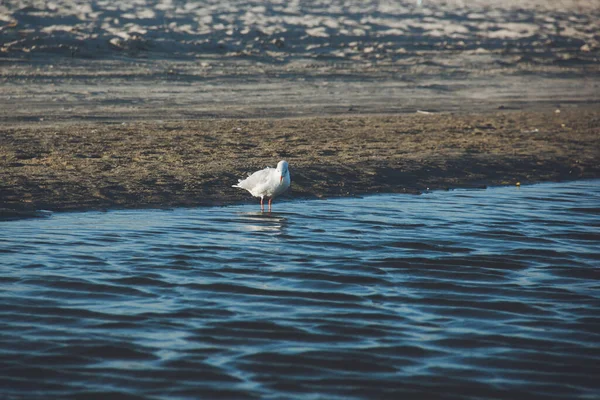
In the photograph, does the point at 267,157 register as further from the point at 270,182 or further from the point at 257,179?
the point at 270,182

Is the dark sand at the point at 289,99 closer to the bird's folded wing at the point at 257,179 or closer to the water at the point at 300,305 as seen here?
the bird's folded wing at the point at 257,179

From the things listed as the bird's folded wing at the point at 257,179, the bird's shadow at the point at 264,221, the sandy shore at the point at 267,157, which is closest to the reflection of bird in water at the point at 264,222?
the bird's shadow at the point at 264,221

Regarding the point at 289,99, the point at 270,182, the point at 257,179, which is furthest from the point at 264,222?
the point at 289,99

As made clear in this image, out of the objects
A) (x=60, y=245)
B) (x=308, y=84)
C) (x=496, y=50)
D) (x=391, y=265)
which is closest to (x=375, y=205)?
(x=391, y=265)

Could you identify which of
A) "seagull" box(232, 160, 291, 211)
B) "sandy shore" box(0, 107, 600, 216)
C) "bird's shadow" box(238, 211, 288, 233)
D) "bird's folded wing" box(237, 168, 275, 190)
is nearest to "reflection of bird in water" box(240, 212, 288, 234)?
"bird's shadow" box(238, 211, 288, 233)

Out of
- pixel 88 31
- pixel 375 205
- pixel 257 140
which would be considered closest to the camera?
pixel 375 205

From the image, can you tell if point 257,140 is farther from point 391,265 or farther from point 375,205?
point 391,265

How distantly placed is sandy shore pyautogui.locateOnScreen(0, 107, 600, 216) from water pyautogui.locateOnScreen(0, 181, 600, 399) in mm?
1102

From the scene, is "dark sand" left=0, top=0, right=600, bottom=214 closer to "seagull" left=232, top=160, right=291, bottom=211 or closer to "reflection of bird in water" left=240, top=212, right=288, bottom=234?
"seagull" left=232, top=160, right=291, bottom=211

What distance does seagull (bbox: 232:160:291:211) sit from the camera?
1298 cm

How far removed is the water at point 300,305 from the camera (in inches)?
255

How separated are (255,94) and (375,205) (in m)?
13.2

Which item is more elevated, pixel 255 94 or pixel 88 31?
pixel 88 31

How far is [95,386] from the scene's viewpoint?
625cm
